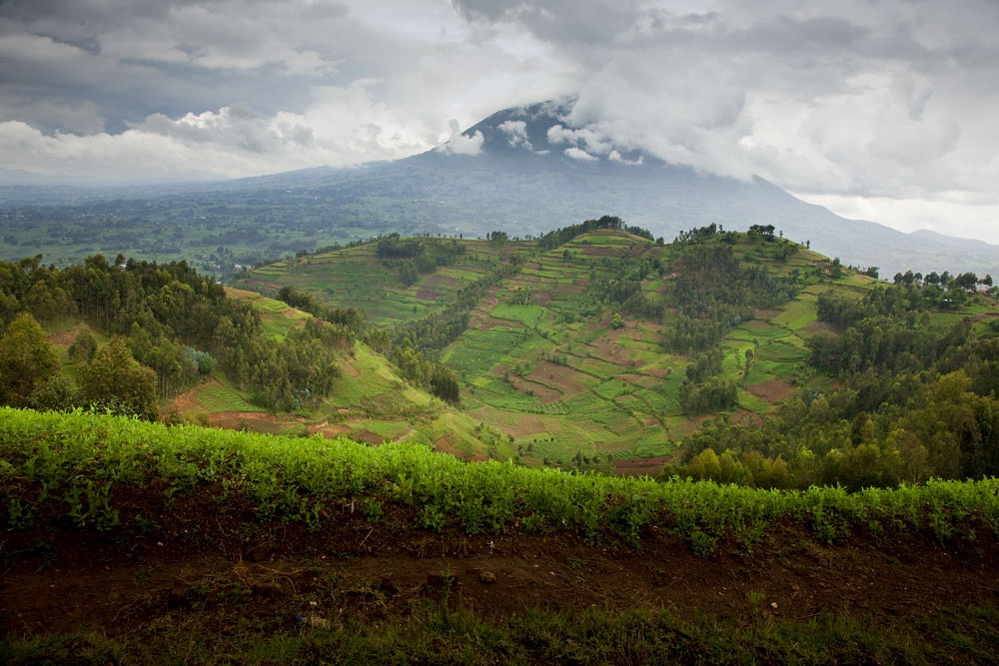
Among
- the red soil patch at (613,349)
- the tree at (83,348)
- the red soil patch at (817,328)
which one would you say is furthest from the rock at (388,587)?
the red soil patch at (817,328)

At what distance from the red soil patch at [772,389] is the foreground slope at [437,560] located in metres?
64.1

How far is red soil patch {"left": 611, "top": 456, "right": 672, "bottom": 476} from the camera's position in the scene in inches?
1874

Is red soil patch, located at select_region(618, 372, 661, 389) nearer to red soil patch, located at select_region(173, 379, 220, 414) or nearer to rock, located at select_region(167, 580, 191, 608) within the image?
red soil patch, located at select_region(173, 379, 220, 414)

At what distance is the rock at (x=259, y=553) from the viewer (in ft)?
17.3

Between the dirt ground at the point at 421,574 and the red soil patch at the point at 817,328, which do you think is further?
the red soil patch at the point at 817,328

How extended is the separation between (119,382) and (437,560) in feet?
88.5

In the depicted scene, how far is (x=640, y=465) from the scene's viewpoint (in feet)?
166

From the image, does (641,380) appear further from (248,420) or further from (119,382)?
(119,382)

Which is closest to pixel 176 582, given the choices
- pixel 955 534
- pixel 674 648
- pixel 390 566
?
pixel 390 566

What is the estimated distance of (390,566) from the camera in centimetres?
534

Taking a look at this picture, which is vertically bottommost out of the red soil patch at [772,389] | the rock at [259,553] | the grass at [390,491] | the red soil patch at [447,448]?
the red soil patch at [447,448]

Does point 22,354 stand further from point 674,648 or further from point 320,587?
point 674,648

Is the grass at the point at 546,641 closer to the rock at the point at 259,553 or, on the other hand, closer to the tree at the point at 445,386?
the rock at the point at 259,553

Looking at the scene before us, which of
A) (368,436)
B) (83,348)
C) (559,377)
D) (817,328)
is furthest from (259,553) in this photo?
(817,328)
